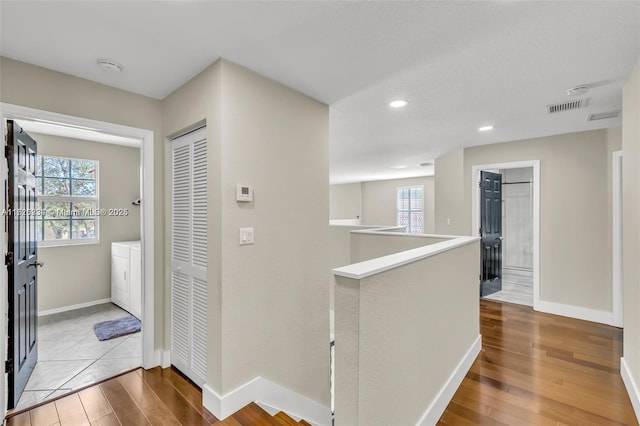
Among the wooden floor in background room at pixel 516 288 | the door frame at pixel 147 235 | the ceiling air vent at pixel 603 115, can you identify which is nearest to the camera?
the door frame at pixel 147 235

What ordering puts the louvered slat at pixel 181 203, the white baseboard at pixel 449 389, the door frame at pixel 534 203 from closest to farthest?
the white baseboard at pixel 449 389
the louvered slat at pixel 181 203
the door frame at pixel 534 203

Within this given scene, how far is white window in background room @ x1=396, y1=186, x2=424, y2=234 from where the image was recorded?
8891 millimetres

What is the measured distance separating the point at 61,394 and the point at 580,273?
18.0ft

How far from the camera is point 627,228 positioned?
2287 millimetres

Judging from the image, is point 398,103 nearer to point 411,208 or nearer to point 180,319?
point 180,319

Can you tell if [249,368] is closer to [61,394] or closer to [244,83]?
[61,394]

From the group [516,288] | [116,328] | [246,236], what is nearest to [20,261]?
[116,328]

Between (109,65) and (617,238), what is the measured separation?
Result: 5297 millimetres

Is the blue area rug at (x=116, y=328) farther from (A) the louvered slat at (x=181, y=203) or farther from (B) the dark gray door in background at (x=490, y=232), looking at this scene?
(B) the dark gray door in background at (x=490, y=232)

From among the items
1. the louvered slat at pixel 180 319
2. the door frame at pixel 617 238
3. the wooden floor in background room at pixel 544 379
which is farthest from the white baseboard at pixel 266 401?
the door frame at pixel 617 238

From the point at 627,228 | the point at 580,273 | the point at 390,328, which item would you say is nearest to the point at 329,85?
the point at 390,328

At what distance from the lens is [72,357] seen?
109 inches

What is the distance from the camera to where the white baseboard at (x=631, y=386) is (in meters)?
1.98

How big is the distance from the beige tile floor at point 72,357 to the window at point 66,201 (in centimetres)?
108
